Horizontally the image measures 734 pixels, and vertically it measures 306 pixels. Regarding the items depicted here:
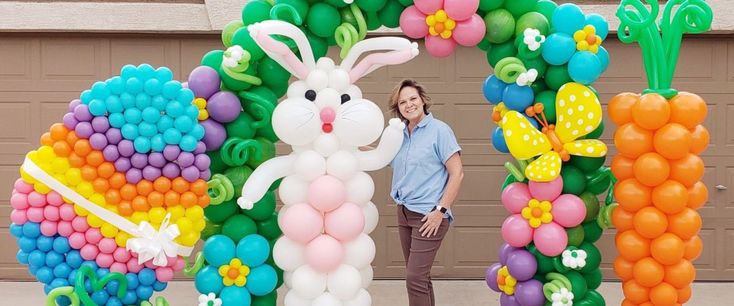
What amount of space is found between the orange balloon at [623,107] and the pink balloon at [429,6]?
3.25 feet

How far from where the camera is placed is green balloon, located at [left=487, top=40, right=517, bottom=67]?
3.85 meters

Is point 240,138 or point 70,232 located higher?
point 240,138

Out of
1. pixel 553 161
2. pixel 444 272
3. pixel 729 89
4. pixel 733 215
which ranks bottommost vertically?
pixel 444 272

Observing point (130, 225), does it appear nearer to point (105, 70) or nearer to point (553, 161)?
point (553, 161)

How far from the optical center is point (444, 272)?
574cm

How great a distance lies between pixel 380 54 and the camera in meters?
3.74

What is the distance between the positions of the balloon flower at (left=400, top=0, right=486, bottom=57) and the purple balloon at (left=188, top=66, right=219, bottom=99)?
3.22 feet

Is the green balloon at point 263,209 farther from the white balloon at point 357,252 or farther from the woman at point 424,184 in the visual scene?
the woman at point 424,184

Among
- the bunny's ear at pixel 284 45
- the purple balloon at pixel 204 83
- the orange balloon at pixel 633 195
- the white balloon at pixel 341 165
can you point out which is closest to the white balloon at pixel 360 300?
the white balloon at pixel 341 165

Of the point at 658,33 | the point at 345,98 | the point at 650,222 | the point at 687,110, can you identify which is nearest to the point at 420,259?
the point at 345,98

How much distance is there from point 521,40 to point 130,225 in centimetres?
207

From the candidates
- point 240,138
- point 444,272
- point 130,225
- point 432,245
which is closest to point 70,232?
point 130,225

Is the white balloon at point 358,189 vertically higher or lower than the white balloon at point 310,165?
lower

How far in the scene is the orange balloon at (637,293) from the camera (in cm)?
373
